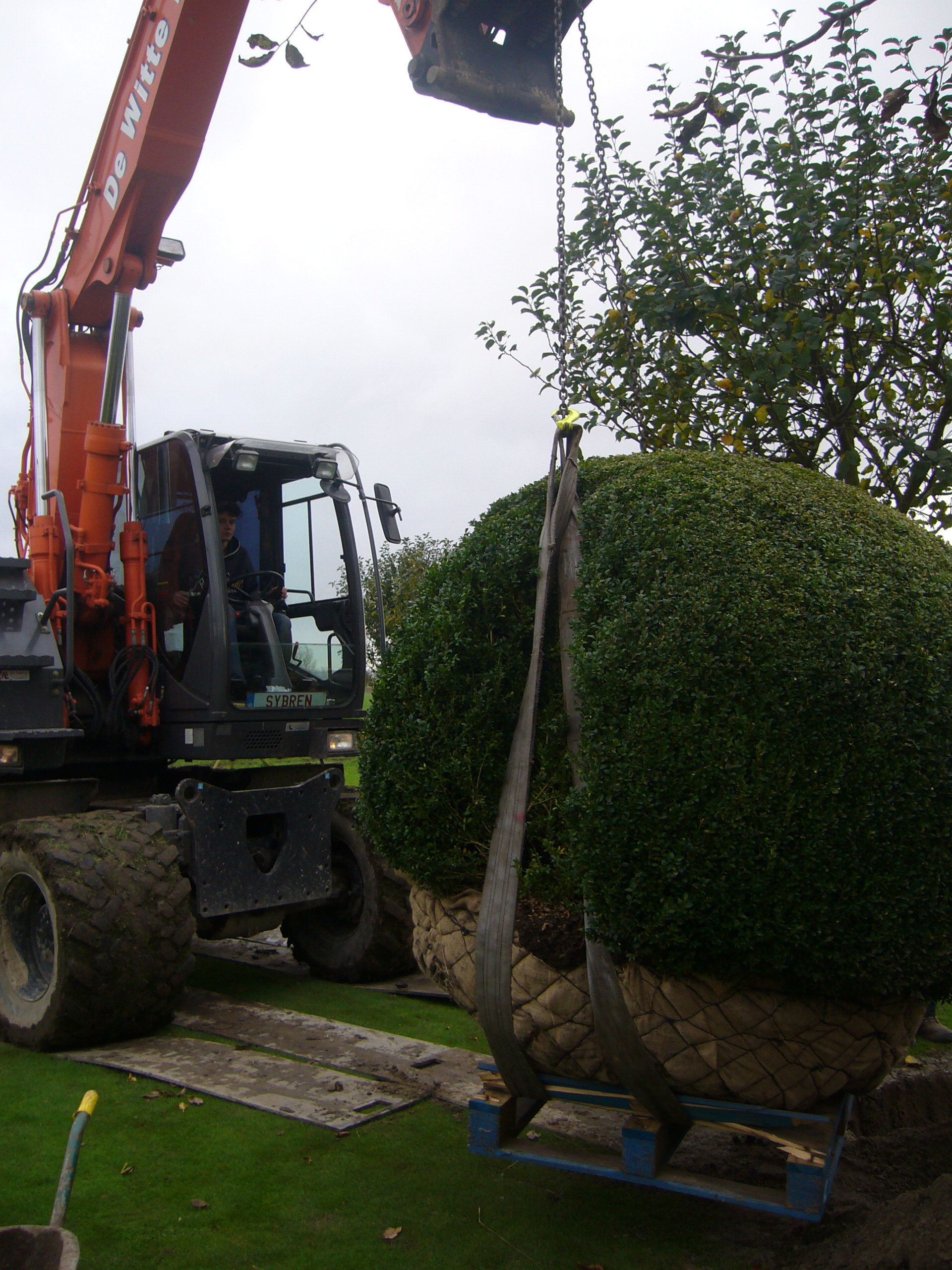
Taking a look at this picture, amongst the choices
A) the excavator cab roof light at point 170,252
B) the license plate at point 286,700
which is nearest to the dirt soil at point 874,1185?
the license plate at point 286,700

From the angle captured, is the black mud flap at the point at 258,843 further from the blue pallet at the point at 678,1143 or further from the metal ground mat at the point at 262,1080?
the blue pallet at the point at 678,1143

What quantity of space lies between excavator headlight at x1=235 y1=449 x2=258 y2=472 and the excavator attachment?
9.21ft

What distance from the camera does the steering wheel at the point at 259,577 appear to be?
242 inches

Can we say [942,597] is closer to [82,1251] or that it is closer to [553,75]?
[553,75]

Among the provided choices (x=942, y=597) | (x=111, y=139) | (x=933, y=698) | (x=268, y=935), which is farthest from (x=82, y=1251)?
(x=111, y=139)

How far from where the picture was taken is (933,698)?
266 cm

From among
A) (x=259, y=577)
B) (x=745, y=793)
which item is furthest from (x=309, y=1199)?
(x=259, y=577)

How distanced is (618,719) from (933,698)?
79cm

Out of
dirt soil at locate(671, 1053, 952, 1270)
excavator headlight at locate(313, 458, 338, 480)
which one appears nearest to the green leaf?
excavator headlight at locate(313, 458, 338, 480)

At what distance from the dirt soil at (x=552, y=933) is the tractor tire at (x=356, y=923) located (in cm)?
336

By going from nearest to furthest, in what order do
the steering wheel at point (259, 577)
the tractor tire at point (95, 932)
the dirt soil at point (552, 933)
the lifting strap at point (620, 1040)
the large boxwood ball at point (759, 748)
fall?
Answer: the large boxwood ball at point (759, 748) < the lifting strap at point (620, 1040) < the dirt soil at point (552, 933) < the tractor tire at point (95, 932) < the steering wheel at point (259, 577)

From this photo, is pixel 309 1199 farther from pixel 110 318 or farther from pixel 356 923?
pixel 110 318

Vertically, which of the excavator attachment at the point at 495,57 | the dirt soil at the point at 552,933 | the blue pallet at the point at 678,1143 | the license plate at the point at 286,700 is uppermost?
the excavator attachment at the point at 495,57

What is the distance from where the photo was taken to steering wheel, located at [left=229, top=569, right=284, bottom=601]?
242 inches
